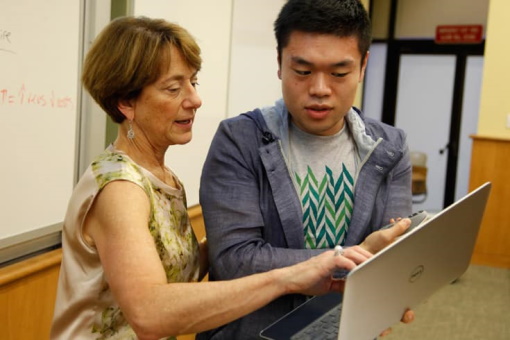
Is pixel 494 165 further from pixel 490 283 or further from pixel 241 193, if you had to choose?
pixel 241 193

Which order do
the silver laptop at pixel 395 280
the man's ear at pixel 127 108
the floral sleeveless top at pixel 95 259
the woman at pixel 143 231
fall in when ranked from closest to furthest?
the silver laptop at pixel 395 280, the woman at pixel 143 231, the floral sleeveless top at pixel 95 259, the man's ear at pixel 127 108

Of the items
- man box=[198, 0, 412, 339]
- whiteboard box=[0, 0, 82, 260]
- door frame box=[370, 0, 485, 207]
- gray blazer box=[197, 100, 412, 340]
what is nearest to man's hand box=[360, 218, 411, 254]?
man box=[198, 0, 412, 339]

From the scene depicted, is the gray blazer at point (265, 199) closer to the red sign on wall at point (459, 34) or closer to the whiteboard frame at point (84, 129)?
the whiteboard frame at point (84, 129)

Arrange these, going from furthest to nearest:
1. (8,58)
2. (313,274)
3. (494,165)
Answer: (494,165) < (8,58) < (313,274)

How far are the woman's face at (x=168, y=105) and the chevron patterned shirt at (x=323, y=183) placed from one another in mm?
242

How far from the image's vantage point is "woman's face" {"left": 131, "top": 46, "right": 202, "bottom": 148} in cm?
111

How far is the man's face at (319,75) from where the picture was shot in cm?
110

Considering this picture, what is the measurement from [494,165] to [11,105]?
397 centimetres

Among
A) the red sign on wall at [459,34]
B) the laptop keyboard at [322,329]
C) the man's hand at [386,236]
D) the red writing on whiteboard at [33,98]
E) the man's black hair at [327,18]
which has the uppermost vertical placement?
the red sign on wall at [459,34]

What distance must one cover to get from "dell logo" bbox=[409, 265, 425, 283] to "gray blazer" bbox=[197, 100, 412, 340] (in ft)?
0.71

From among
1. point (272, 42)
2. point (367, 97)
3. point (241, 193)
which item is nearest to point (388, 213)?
point (241, 193)

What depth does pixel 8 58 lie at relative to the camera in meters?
1.48

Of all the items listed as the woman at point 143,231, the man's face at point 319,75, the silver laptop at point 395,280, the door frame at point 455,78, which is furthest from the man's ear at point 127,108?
the door frame at point 455,78

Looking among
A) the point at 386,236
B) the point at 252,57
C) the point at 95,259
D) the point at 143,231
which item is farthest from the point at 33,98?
the point at 252,57
